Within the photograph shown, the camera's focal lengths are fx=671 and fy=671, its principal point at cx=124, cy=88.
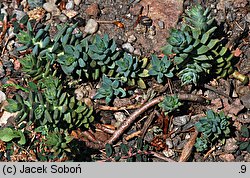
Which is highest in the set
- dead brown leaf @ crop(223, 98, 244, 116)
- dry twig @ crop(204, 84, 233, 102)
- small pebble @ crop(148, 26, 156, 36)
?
small pebble @ crop(148, 26, 156, 36)

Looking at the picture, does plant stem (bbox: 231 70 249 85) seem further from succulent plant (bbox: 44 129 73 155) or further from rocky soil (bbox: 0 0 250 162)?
succulent plant (bbox: 44 129 73 155)

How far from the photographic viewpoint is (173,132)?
516 centimetres

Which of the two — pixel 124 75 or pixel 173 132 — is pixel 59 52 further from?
pixel 173 132

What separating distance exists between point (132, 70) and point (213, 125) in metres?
0.75

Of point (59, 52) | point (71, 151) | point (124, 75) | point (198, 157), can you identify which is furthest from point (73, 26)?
point (198, 157)

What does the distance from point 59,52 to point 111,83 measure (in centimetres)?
46

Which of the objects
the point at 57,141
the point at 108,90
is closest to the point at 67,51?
the point at 108,90

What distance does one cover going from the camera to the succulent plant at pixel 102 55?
502 cm

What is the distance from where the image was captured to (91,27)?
5.46 metres

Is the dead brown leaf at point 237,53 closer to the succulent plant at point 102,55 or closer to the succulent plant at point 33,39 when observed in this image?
the succulent plant at point 102,55

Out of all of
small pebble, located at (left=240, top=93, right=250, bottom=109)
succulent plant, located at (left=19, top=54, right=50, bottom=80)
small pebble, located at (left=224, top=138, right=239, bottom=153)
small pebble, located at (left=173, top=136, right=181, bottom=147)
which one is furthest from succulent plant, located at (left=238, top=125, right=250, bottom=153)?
succulent plant, located at (left=19, top=54, right=50, bottom=80)

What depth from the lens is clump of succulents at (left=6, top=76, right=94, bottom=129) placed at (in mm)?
4836

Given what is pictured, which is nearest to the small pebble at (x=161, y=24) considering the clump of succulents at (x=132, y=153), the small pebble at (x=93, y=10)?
the small pebble at (x=93, y=10)

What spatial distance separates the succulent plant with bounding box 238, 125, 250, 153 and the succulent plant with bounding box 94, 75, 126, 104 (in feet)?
3.10
